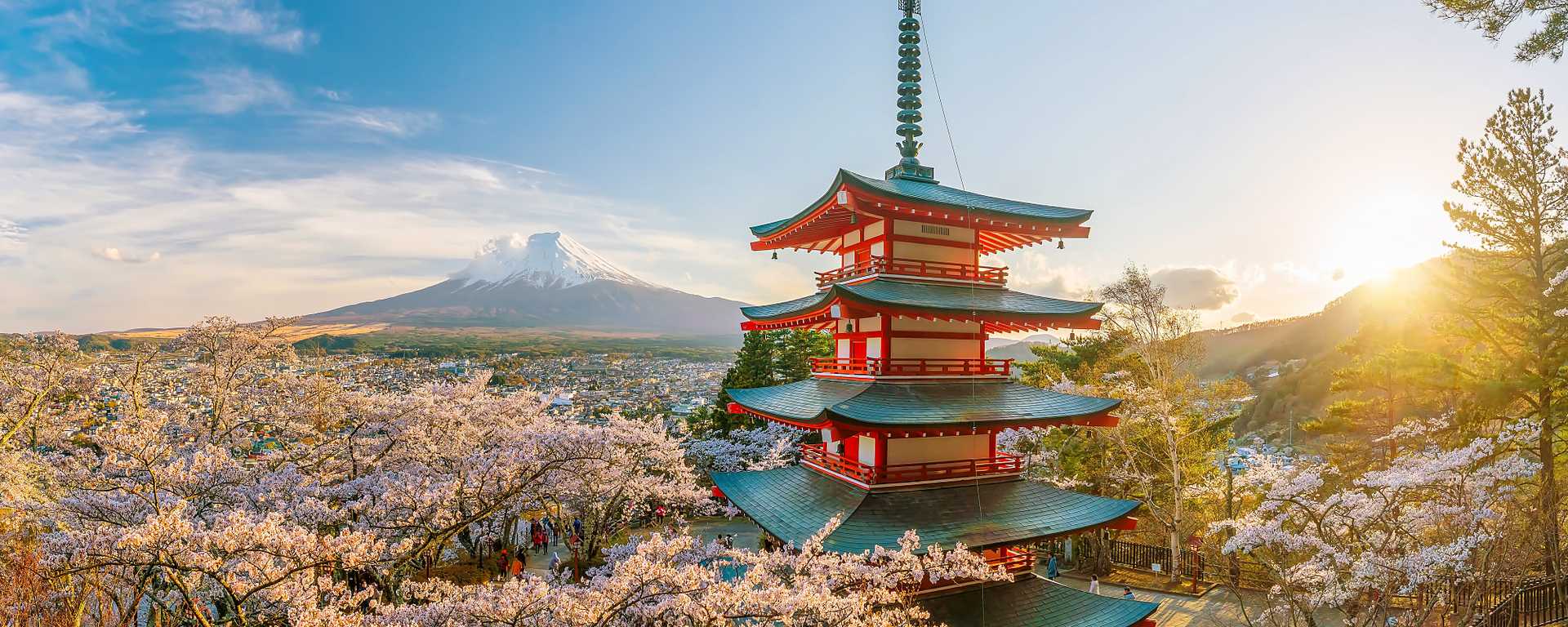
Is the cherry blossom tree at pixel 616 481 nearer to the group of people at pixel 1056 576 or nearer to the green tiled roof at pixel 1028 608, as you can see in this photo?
the green tiled roof at pixel 1028 608

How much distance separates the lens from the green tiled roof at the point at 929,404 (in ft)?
37.1

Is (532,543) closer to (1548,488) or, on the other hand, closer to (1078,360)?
(1078,360)

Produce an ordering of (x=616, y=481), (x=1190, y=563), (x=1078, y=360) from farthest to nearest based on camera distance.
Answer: (x=1078, y=360), (x=1190, y=563), (x=616, y=481)

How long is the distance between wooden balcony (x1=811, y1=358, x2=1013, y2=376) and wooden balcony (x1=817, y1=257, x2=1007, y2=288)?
1.76m

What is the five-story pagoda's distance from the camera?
11.2m

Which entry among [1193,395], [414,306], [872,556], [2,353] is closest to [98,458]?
[2,353]

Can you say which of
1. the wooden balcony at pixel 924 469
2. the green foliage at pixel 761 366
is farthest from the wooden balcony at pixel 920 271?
the green foliage at pixel 761 366

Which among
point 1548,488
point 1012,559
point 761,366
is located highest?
point 761,366

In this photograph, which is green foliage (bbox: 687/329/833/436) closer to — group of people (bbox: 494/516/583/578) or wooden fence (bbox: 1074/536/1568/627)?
group of people (bbox: 494/516/583/578)

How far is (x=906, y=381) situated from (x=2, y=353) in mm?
26383

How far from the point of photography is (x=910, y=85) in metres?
14.9

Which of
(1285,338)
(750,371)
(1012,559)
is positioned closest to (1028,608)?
(1012,559)

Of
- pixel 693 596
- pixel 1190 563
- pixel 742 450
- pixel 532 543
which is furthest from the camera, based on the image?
pixel 742 450

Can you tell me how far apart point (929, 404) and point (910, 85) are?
7688mm
